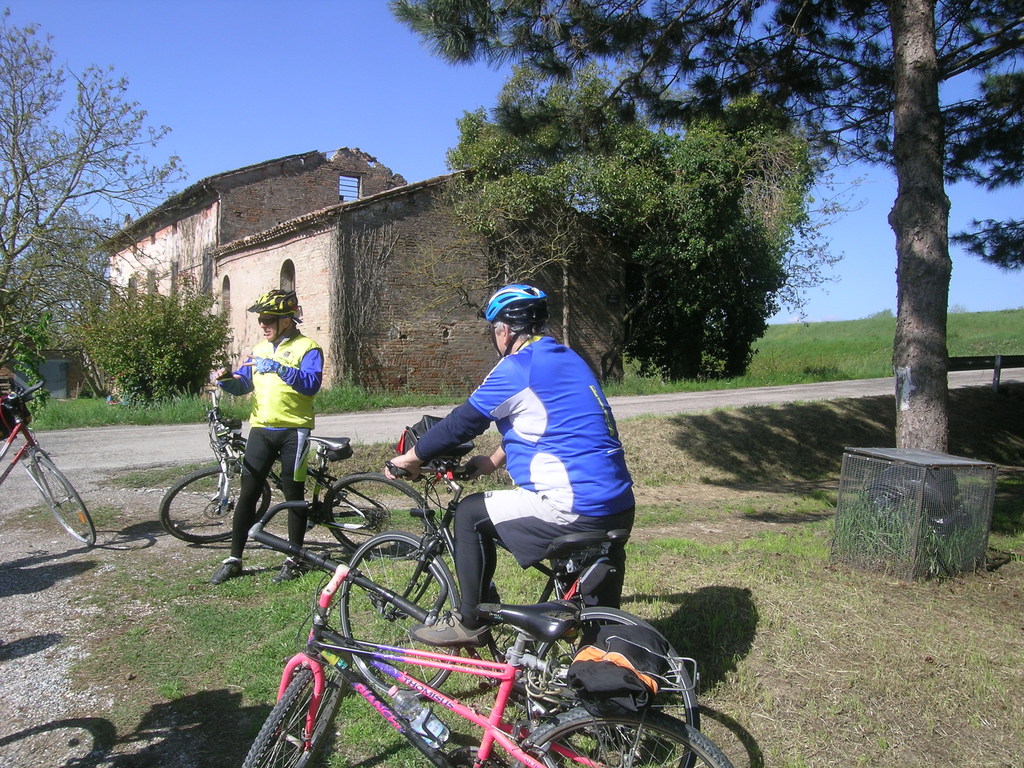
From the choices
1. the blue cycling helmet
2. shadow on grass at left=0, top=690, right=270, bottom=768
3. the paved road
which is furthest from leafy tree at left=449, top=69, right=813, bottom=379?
shadow on grass at left=0, top=690, right=270, bottom=768

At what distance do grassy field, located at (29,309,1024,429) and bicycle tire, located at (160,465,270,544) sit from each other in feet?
33.1

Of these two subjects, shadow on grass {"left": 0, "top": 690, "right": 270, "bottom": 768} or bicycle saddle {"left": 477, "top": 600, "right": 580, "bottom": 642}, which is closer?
bicycle saddle {"left": 477, "top": 600, "right": 580, "bottom": 642}

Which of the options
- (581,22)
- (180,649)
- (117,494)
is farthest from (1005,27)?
(117,494)

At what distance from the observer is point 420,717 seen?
116 inches

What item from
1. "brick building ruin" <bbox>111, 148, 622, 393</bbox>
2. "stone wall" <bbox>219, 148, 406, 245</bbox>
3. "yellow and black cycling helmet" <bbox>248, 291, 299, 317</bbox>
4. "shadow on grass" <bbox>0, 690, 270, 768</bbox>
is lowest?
"shadow on grass" <bbox>0, 690, 270, 768</bbox>

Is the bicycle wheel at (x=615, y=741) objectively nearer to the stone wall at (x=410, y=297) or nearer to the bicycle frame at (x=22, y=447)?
the bicycle frame at (x=22, y=447)

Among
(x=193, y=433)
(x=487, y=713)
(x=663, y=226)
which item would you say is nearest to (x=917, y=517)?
(x=487, y=713)

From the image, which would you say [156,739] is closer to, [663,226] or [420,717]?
[420,717]

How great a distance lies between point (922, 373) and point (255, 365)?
4839 millimetres

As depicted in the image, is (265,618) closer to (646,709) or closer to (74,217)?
(646,709)

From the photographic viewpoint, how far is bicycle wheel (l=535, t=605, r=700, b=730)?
8.77 feet

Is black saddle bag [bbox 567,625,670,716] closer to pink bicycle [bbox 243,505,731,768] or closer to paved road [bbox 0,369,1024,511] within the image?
pink bicycle [bbox 243,505,731,768]

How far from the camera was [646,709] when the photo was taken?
2484 millimetres

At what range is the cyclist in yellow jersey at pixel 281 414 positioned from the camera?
5.45 m
